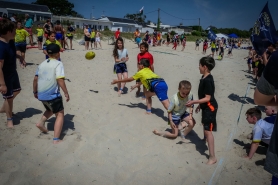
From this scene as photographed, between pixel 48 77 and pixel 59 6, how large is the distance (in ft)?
247

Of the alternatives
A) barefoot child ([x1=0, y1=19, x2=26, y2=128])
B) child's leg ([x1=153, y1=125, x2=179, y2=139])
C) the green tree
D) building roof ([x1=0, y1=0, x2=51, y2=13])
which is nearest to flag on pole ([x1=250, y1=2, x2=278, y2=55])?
child's leg ([x1=153, y1=125, x2=179, y2=139])

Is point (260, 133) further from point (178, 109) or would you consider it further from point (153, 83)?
point (153, 83)

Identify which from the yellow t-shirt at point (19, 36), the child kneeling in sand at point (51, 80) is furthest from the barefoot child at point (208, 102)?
the yellow t-shirt at point (19, 36)

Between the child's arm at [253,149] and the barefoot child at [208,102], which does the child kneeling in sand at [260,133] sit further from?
the barefoot child at [208,102]

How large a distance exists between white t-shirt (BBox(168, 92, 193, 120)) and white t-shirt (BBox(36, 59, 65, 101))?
6.64 ft

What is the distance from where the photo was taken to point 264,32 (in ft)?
14.9

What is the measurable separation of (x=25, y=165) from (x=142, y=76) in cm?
295

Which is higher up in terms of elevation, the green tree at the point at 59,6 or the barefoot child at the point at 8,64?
the green tree at the point at 59,6

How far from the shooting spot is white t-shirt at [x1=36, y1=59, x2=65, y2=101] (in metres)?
3.40

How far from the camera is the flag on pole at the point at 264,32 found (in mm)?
4438

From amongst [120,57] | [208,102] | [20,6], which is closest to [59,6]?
[20,6]

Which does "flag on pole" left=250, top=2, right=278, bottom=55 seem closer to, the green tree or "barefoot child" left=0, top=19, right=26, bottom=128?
"barefoot child" left=0, top=19, right=26, bottom=128

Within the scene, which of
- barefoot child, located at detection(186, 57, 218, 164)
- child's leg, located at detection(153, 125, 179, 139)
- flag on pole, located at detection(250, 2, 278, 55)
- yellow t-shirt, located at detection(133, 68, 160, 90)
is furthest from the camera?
yellow t-shirt, located at detection(133, 68, 160, 90)

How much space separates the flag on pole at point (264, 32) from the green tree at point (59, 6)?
74535mm
